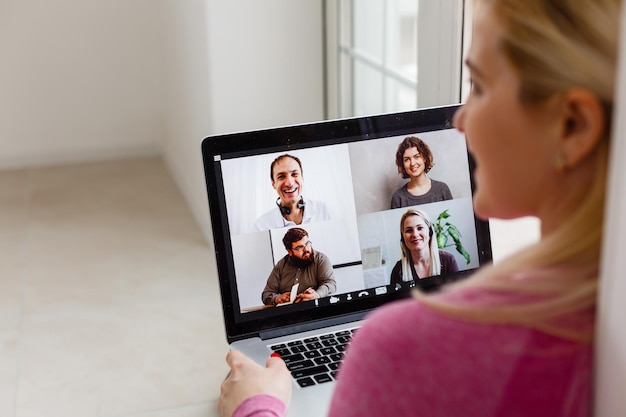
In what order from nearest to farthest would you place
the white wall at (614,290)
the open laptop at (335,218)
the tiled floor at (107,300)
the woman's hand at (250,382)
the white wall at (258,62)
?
the white wall at (614,290) → the woman's hand at (250,382) → the open laptop at (335,218) → the tiled floor at (107,300) → the white wall at (258,62)

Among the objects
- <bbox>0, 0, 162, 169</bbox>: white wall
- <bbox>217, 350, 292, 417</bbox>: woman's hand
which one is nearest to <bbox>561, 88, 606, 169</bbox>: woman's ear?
Answer: <bbox>217, 350, 292, 417</bbox>: woman's hand

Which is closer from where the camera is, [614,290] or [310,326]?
[614,290]

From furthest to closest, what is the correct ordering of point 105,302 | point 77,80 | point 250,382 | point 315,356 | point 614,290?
point 77,80
point 105,302
point 315,356
point 250,382
point 614,290

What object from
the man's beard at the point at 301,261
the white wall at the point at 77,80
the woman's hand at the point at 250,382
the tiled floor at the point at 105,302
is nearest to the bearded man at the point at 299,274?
the man's beard at the point at 301,261

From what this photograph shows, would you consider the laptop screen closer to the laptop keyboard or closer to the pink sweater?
the laptop keyboard

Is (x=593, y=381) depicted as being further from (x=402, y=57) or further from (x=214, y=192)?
(x=402, y=57)

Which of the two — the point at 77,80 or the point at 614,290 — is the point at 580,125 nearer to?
the point at 614,290

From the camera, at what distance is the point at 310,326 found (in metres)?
1.07

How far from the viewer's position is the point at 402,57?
6.03 ft

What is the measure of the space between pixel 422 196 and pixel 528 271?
553 mm

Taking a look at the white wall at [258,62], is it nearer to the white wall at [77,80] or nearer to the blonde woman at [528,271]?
the white wall at [77,80]

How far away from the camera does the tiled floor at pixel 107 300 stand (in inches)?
67.3

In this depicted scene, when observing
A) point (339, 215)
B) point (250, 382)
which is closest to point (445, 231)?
point (339, 215)

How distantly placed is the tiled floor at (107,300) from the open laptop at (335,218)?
59 cm
